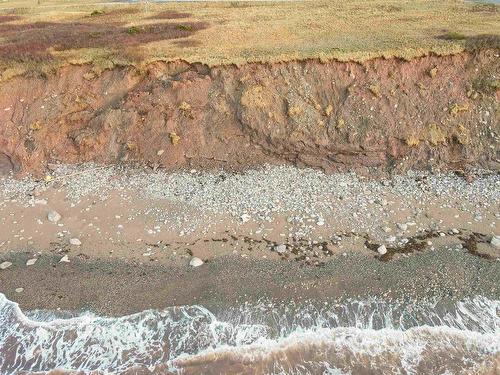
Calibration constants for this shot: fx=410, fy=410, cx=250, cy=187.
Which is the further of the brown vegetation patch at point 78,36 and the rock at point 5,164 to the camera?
the brown vegetation patch at point 78,36

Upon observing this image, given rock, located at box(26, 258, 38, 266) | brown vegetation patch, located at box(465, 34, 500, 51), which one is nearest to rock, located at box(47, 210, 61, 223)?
rock, located at box(26, 258, 38, 266)

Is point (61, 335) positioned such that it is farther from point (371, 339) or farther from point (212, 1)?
point (212, 1)

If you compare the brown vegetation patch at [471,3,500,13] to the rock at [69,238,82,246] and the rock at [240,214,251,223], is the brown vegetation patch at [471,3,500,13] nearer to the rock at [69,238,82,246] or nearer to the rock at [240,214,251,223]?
the rock at [240,214,251,223]

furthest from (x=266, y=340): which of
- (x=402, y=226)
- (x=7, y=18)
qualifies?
(x=7, y=18)

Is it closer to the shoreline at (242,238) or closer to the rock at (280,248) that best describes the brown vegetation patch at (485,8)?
the shoreline at (242,238)

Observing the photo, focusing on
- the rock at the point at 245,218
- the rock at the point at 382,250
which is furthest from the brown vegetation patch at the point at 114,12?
the rock at the point at 382,250
